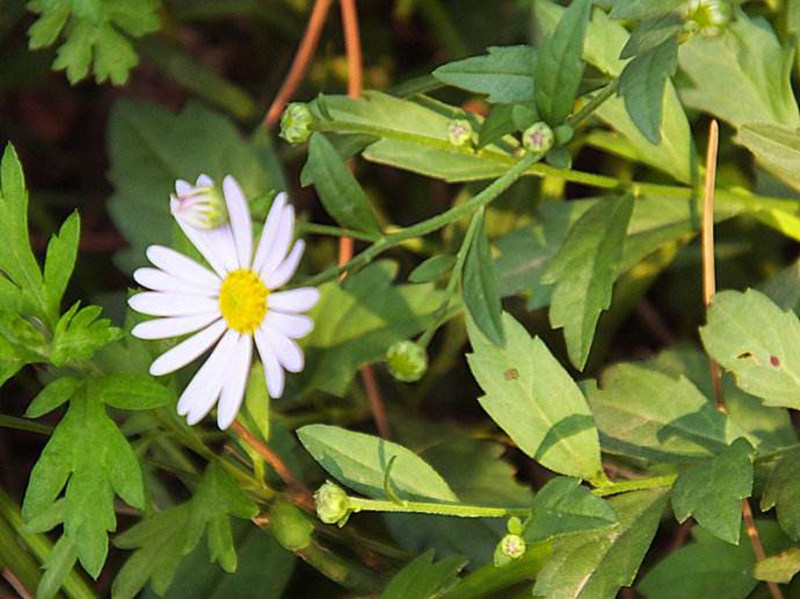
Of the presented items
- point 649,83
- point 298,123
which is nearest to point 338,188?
point 298,123

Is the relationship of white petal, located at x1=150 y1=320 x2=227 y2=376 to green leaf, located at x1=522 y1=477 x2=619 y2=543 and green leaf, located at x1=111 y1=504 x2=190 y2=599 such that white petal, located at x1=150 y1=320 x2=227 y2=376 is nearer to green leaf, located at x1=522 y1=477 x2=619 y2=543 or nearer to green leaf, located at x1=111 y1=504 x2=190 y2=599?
green leaf, located at x1=111 y1=504 x2=190 y2=599

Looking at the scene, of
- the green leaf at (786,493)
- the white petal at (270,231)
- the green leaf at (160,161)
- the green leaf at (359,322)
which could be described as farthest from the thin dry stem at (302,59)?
the green leaf at (786,493)

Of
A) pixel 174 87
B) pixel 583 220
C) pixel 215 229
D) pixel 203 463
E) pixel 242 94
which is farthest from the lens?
pixel 174 87

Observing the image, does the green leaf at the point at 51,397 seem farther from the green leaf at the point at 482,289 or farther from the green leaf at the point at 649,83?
the green leaf at the point at 649,83

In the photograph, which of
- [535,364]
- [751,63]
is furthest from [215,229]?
[751,63]

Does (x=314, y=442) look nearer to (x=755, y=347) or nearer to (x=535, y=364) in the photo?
(x=535, y=364)

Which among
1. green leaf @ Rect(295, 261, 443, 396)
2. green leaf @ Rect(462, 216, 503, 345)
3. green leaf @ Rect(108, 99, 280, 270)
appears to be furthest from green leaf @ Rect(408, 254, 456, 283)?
green leaf @ Rect(108, 99, 280, 270)
